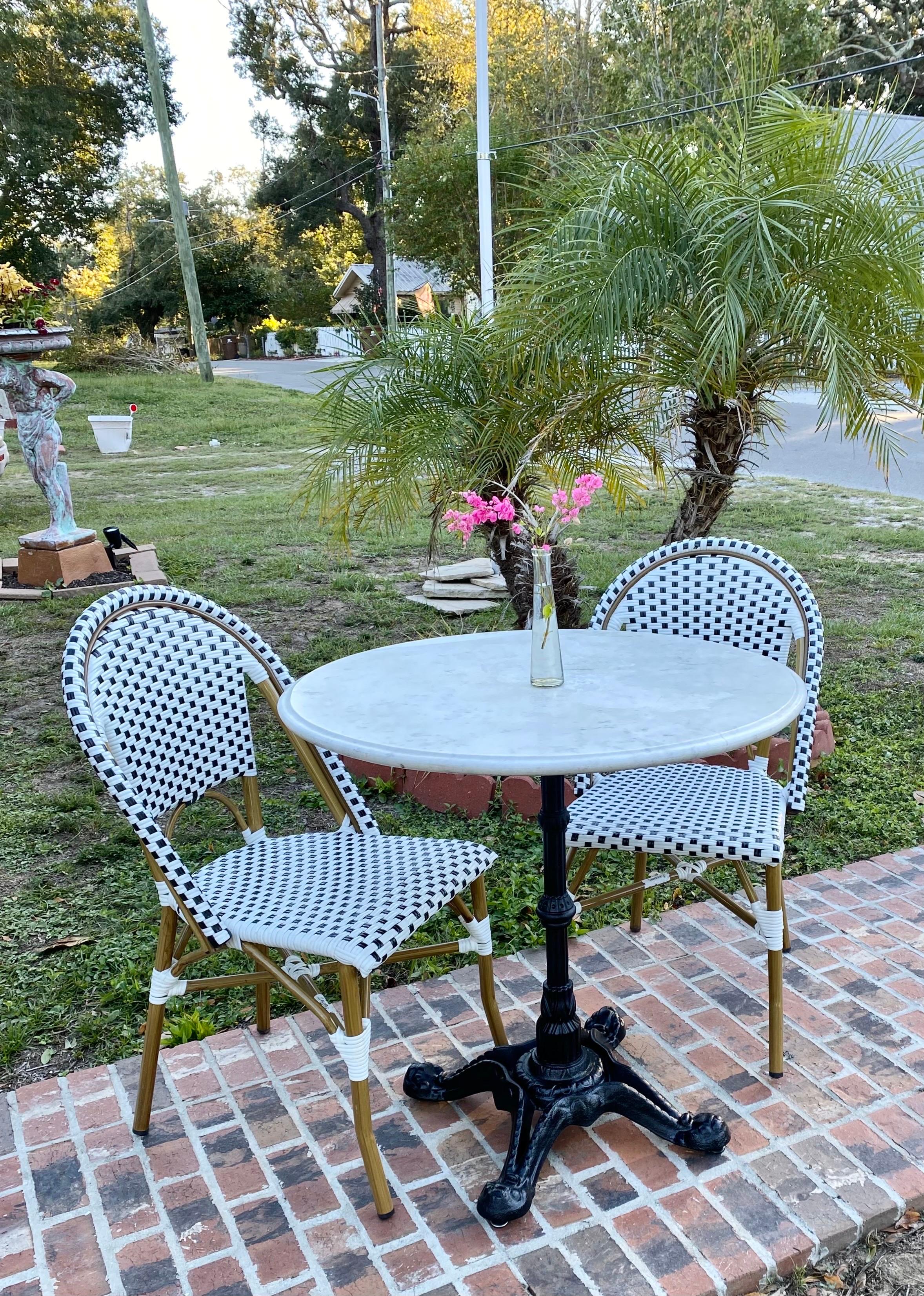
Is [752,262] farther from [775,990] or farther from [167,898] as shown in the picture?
[167,898]

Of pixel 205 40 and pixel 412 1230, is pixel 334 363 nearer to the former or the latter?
pixel 412 1230

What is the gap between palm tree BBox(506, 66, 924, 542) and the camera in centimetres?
327

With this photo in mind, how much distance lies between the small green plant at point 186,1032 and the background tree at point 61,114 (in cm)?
2653

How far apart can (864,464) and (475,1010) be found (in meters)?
10.2

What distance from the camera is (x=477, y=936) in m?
2.12

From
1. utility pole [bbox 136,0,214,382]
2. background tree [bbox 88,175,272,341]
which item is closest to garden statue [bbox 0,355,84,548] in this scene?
utility pole [bbox 136,0,214,382]

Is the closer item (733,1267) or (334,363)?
(733,1267)

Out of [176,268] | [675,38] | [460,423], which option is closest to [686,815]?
[460,423]

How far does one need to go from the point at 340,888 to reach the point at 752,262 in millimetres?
2348

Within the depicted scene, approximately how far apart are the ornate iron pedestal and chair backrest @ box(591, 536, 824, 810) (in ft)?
2.43

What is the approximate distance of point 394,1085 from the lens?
217 cm

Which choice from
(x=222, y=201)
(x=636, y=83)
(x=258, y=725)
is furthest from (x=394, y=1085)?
(x=222, y=201)

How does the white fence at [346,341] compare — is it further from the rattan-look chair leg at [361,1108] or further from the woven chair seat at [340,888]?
the rattan-look chair leg at [361,1108]

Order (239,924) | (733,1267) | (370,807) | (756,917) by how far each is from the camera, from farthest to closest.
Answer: (370,807), (756,917), (239,924), (733,1267)
